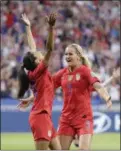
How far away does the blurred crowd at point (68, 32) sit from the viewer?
23094 mm

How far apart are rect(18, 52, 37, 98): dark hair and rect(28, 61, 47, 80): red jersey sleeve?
0.05 m

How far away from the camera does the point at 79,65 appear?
1054 centimetres

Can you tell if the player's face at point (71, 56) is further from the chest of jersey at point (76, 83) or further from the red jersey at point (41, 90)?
the red jersey at point (41, 90)

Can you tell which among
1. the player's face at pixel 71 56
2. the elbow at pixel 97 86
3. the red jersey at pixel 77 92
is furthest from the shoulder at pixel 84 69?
the elbow at pixel 97 86

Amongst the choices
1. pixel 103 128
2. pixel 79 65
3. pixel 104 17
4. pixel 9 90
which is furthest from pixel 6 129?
pixel 79 65

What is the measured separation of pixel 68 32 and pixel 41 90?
51.2ft

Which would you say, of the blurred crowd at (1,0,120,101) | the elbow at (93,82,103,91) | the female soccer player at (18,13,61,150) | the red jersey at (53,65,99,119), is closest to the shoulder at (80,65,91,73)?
the red jersey at (53,65,99,119)

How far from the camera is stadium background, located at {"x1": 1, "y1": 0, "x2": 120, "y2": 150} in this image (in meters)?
21.1

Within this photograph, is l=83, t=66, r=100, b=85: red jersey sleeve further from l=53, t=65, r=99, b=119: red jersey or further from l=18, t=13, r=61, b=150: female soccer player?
l=18, t=13, r=61, b=150: female soccer player

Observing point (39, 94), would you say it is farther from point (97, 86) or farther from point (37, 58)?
point (97, 86)

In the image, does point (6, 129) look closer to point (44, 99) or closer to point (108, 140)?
point (108, 140)

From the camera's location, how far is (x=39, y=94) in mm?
9844

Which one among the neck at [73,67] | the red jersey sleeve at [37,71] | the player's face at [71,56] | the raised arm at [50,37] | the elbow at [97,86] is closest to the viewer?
the raised arm at [50,37]

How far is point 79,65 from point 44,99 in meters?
1.01
